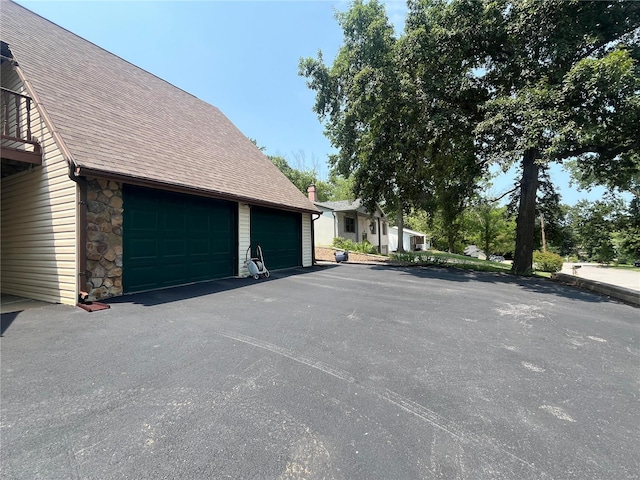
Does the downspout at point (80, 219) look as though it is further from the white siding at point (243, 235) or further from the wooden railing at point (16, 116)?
the white siding at point (243, 235)

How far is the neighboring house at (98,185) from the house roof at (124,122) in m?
0.04

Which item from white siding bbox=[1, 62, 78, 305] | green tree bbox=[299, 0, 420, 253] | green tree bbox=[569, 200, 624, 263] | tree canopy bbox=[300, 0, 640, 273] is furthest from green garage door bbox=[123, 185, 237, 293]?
green tree bbox=[569, 200, 624, 263]

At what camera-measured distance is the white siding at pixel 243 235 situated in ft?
30.5

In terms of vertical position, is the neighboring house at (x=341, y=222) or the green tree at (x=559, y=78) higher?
the green tree at (x=559, y=78)

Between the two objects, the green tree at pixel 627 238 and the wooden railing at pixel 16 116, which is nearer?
the wooden railing at pixel 16 116

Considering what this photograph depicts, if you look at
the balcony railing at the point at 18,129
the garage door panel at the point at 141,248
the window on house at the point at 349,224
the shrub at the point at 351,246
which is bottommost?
the shrub at the point at 351,246

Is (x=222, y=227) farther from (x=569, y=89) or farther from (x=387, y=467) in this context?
(x=569, y=89)

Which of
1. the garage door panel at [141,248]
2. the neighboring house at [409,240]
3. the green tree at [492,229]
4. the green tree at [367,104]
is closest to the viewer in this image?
the garage door panel at [141,248]

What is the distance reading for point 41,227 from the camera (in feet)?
20.4

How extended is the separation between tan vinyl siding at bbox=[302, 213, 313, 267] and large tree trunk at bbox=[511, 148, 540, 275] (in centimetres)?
864

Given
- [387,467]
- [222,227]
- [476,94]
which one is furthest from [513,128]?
[387,467]

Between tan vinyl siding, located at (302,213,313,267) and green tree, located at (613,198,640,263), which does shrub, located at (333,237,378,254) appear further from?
green tree, located at (613,198,640,263)

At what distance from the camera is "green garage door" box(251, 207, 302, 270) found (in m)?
10.2

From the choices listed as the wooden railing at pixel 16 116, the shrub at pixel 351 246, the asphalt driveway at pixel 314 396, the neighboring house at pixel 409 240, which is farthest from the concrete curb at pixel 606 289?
the neighboring house at pixel 409 240
